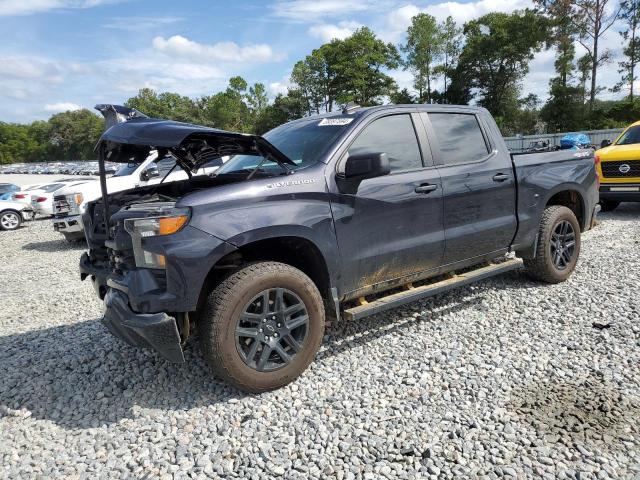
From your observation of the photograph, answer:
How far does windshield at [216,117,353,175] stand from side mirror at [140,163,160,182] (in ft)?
13.1

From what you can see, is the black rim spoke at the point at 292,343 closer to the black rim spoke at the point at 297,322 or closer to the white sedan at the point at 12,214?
the black rim spoke at the point at 297,322

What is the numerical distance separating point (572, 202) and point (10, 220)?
15240 millimetres

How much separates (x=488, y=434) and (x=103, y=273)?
2839 millimetres

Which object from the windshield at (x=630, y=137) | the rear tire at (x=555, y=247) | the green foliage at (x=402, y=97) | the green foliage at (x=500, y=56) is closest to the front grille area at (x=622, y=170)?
the windshield at (x=630, y=137)

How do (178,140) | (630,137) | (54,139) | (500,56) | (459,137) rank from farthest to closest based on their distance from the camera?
(54,139) < (500,56) < (630,137) < (459,137) < (178,140)

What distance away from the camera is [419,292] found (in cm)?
392

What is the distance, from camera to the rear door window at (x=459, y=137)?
4.22m

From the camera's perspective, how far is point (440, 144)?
4.18m

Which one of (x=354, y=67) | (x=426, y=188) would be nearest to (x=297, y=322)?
(x=426, y=188)

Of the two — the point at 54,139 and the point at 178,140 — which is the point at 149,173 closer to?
the point at 178,140

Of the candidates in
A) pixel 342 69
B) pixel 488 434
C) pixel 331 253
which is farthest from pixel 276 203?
pixel 342 69

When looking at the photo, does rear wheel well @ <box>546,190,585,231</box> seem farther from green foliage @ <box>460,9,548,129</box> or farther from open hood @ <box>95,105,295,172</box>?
green foliage @ <box>460,9,548,129</box>

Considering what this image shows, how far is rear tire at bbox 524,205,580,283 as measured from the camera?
4.95 meters

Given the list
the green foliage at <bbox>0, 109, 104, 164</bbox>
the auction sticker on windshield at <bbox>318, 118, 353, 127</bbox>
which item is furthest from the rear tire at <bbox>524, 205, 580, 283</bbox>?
the green foliage at <bbox>0, 109, 104, 164</bbox>
